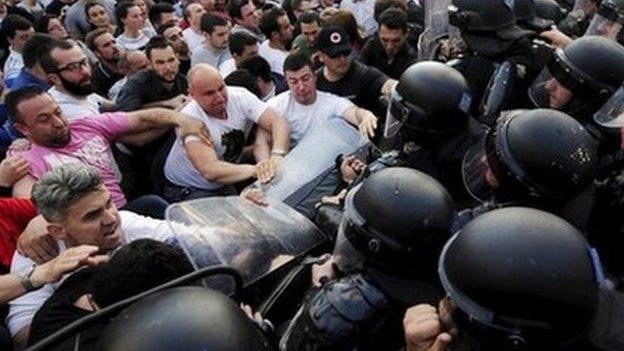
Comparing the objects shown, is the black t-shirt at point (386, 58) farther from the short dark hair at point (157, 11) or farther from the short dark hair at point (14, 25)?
the short dark hair at point (14, 25)

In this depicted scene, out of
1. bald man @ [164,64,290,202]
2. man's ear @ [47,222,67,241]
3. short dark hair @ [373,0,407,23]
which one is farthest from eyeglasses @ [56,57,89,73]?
short dark hair @ [373,0,407,23]

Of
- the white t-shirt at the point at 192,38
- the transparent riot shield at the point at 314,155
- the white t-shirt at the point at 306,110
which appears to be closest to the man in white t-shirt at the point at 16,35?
the white t-shirt at the point at 192,38

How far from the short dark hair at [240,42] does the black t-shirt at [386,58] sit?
103cm

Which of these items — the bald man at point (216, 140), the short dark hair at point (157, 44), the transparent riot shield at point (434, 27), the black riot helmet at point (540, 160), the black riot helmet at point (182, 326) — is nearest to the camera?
the black riot helmet at point (182, 326)

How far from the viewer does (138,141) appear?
4.27 metres

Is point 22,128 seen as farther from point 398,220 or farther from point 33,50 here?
point 398,220

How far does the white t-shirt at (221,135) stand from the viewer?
4.25 metres

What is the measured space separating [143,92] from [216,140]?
93cm

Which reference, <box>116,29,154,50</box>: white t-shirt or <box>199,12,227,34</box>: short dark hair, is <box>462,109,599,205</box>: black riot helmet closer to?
<box>199,12,227,34</box>: short dark hair

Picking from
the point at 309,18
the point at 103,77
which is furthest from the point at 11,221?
the point at 309,18

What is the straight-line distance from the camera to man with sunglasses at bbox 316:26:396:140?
474cm

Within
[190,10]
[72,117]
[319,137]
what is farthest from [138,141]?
[190,10]

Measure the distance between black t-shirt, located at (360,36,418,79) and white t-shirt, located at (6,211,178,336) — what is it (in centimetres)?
314

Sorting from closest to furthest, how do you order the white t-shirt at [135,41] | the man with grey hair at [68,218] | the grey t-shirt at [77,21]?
the man with grey hair at [68,218], the white t-shirt at [135,41], the grey t-shirt at [77,21]
